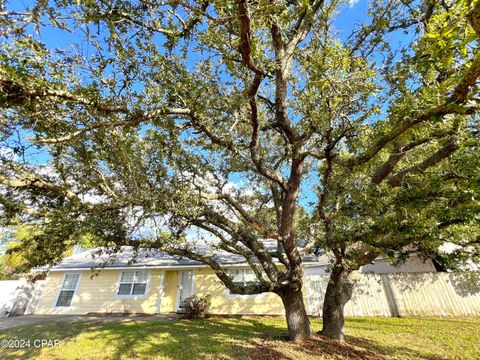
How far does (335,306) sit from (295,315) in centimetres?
151

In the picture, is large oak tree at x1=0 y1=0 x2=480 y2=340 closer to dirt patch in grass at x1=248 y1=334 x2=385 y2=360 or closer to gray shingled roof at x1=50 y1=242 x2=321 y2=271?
dirt patch in grass at x1=248 y1=334 x2=385 y2=360

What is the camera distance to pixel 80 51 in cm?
466

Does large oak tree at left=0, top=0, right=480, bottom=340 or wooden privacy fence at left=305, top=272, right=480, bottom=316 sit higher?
large oak tree at left=0, top=0, right=480, bottom=340

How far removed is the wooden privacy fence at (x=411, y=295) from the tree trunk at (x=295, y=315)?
604 centimetres

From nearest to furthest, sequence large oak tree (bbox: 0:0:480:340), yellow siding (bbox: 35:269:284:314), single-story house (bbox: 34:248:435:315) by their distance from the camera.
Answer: large oak tree (bbox: 0:0:480:340) → yellow siding (bbox: 35:269:284:314) → single-story house (bbox: 34:248:435:315)

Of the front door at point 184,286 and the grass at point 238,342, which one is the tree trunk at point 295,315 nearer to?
the grass at point 238,342

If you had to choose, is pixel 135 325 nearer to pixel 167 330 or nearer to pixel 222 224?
pixel 167 330

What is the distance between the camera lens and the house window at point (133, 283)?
1644cm

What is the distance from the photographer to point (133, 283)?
16625 millimetres


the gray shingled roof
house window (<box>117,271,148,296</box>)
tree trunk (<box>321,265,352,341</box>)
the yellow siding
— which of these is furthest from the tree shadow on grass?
house window (<box>117,271,148,296</box>)

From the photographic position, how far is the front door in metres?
16.3

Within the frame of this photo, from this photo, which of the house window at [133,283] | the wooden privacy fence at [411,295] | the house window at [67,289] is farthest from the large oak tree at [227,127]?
the house window at [67,289]

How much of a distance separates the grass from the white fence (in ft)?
21.7

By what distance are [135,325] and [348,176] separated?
10.8m
